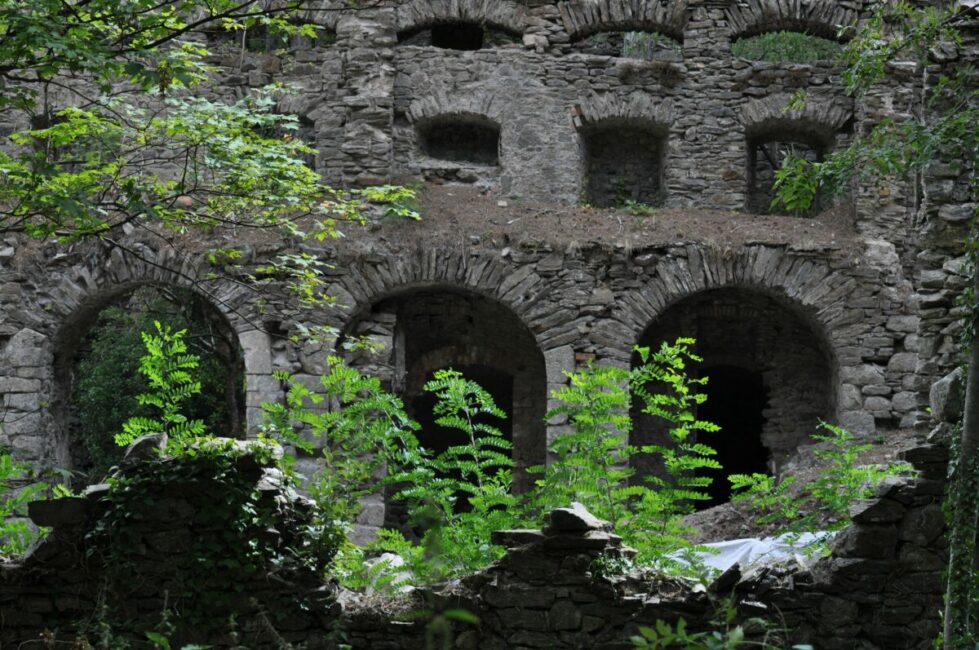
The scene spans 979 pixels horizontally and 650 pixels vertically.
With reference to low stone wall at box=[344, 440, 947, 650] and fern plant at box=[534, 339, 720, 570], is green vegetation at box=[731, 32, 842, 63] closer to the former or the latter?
fern plant at box=[534, 339, 720, 570]

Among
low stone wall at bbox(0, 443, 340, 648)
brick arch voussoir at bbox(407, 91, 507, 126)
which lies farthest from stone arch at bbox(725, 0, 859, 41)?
low stone wall at bbox(0, 443, 340, 648)

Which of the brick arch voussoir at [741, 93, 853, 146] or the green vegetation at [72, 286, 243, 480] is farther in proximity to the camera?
the green vegetation at [72, 286, 243, 480]

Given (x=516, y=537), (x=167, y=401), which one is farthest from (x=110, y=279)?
(x=516, y=537)

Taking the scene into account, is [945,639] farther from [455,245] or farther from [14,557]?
[455,245]

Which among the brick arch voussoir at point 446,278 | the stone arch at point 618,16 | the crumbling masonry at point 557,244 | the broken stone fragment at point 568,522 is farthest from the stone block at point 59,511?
the stone arch at point 618,16

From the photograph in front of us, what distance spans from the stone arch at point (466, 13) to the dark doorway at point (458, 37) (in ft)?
3.75

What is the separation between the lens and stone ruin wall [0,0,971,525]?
13648mm

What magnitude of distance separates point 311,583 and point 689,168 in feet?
31.6

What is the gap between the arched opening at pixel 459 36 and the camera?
1650 cm

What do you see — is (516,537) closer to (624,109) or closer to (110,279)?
(110,279)

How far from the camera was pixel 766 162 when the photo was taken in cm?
1808

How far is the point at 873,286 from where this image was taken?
1384cm

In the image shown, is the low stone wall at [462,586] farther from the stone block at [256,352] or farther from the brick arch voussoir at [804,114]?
the brick arch voussoir at [804,114]

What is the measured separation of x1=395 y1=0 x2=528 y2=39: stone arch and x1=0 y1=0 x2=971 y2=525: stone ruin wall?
26 mm
